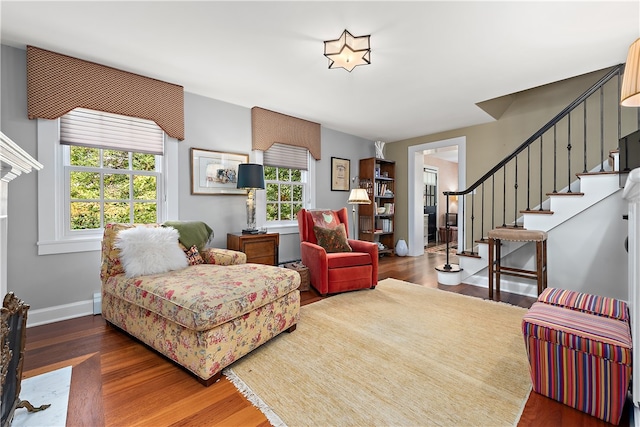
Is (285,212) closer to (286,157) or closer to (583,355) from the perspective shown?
(286,157)

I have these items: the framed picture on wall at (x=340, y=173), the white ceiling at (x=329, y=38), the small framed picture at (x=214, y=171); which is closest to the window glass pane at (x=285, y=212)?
the small framed picture at (x=214, y=171)

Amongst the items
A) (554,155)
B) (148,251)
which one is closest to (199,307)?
(148,251)

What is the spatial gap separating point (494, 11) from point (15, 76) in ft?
12.2

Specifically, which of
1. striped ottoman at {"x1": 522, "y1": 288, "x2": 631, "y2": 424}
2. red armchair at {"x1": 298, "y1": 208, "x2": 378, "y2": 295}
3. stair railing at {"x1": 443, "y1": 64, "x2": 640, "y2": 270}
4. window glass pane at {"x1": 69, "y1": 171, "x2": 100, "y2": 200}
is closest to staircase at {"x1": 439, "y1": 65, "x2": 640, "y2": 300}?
stair railing at {"x1": 443, "y1": 64, "x2": 640, "y2": 270}

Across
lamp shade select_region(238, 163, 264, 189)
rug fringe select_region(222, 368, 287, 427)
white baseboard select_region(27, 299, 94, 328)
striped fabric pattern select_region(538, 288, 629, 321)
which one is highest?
lamp shade select_region(238, 163, 264, 189)

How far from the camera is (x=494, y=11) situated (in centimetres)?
195

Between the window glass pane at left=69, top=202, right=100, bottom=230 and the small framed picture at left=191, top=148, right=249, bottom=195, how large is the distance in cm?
93

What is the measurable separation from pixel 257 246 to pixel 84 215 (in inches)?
66.4

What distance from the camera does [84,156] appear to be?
2.76m

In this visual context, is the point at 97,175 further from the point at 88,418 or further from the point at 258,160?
the point at 88,418

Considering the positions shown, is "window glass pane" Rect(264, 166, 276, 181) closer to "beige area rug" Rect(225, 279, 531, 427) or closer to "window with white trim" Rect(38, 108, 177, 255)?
"window with white trim" Rect(38, 108, 177, 255)

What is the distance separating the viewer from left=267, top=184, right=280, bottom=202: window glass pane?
418 cm

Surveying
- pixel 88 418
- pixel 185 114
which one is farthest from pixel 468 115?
pixel 88 418

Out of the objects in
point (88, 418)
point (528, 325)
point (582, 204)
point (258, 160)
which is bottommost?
point (88, 418)
